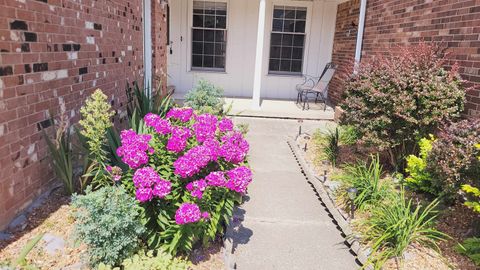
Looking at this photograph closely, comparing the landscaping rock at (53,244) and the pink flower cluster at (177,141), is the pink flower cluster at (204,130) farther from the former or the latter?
the landscaping rock at (53,244)

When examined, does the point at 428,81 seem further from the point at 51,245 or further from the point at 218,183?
the point at 51,245

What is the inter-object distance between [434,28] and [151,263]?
15.1ft

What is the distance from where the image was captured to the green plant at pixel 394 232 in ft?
9.03

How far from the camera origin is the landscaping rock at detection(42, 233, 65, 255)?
7.82ft

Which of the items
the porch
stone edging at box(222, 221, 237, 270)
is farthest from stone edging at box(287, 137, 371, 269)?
the porch

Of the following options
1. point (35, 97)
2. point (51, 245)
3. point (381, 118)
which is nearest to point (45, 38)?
point (35, 97)

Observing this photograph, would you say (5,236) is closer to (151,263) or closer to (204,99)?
(151,263)

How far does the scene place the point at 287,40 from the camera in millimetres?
9461

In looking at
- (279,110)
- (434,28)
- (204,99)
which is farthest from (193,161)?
(279,110)

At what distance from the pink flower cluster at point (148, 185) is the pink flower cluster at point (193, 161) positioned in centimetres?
13

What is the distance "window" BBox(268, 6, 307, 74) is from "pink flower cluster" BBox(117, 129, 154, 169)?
295 inches

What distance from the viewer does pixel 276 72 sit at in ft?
32.0

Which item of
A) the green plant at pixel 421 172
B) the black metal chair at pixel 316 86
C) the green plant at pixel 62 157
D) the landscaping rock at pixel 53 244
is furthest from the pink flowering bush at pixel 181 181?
the black metal chair at pixel 316 86

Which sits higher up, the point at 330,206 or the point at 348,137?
the point at 348,137
